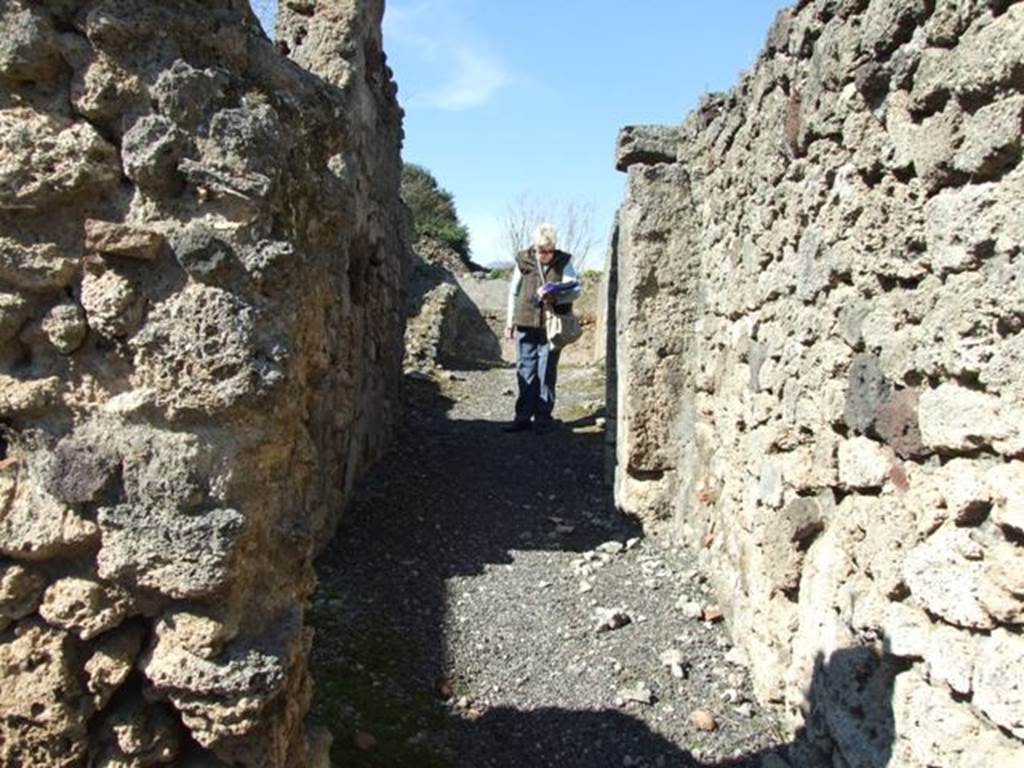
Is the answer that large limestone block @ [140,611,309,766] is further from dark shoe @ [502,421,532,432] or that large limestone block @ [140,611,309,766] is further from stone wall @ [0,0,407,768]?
dark shoe @ [502,421,532,432]

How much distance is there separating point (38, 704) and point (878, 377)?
2356 millimetres

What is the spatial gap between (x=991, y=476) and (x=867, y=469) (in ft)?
2.40

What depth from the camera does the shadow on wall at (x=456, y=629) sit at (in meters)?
3.14

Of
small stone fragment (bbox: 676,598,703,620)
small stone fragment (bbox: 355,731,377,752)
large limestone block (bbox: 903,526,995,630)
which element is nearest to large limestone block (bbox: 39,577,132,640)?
small stone fragment (bbox: 355,731,377,752)

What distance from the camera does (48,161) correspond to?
1.86 metres

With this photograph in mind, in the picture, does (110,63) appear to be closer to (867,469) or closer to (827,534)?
(867,469)

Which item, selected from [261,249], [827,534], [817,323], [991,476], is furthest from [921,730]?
[261,249]

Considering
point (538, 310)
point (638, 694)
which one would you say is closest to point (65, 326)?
point (638, 694)

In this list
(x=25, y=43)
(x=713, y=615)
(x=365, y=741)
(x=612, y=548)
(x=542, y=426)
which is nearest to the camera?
(x=25, y=43)

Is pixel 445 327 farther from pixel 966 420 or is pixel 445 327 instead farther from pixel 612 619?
pixel 966 420

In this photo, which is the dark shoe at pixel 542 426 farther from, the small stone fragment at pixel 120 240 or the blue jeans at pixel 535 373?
the small stone fragment at pixel 120 240

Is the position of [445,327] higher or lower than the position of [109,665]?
higher

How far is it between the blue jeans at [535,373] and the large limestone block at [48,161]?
5.82 m

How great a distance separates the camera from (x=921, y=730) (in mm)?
2371
